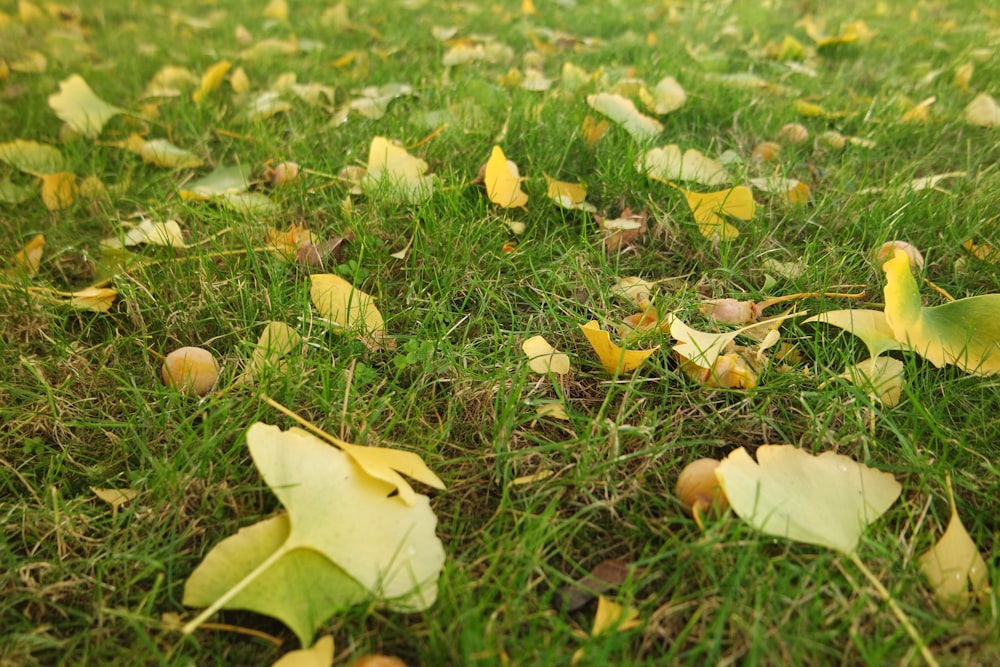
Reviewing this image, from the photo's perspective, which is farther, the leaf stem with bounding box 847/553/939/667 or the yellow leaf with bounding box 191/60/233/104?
the yellow leaf with bounding box 191/60/233/104

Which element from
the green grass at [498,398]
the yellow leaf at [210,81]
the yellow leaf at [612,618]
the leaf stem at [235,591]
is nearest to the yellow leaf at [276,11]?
the yellow leaf at [210,81]

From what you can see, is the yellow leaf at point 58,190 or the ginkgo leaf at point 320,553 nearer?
the ginkgo leaf at point 320,553

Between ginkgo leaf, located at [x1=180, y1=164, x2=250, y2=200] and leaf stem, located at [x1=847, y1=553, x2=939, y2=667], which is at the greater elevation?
leaf stem, located at [x1=847, y1=553, x2=939, y2=667]

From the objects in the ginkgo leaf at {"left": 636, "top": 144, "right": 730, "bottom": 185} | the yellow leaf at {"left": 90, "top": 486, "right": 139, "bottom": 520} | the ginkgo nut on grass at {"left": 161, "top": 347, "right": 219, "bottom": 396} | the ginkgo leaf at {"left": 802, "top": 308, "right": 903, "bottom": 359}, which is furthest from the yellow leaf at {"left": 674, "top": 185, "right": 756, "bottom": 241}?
the yellow leaf at {"left": 90, "top": 486, "right": 139, "bottom": 520}

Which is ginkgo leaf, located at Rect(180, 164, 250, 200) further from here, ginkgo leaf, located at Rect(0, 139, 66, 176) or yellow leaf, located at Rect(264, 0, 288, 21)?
yellow leaf, located at Rect(264, 0, 288, 21)

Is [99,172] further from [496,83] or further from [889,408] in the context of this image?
[889,408]

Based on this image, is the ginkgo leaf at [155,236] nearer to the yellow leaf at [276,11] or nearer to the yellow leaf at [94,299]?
the yellow leaf at [94,299]

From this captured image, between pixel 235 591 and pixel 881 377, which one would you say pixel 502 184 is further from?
pixel 235 591
